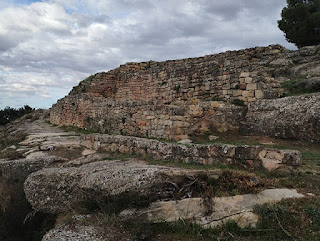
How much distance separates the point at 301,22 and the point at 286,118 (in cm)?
1539

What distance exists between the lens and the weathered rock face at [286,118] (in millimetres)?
6297

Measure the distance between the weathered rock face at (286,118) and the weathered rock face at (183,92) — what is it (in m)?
0.44

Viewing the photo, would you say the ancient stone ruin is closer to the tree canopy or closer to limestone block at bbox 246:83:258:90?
limestone block at bbox 246:83:258:90

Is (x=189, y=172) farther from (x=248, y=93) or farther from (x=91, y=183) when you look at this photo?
(x=248, y=93)

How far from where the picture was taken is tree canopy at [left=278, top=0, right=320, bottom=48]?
18016 millimetres

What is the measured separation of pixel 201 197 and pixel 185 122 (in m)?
4.49

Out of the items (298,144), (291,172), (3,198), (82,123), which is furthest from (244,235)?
(82,123)

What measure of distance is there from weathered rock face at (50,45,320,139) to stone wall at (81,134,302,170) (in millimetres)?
1844

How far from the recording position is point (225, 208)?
3629 mm

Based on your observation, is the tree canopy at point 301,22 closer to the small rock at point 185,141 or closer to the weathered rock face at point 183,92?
the weathered rock face at point 183,92

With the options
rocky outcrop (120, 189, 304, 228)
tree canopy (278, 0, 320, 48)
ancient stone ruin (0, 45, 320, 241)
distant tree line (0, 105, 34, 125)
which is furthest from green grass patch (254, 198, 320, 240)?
distant tree line (0, 105, 34, 125)

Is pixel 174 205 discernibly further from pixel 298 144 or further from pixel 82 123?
pixel 82 123

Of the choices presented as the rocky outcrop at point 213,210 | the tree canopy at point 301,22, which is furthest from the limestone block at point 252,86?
the tree canopy at point 301,22

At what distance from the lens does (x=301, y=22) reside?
61.0 feet
